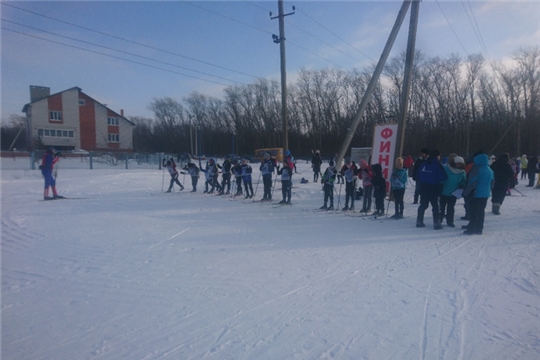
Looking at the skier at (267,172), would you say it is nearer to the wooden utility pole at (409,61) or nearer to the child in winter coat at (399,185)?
the wooden utility pole at (409,61)

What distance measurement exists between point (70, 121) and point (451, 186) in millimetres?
55181

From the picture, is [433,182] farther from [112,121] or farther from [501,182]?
[112,121]

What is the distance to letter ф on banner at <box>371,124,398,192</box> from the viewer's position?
12.8 meters

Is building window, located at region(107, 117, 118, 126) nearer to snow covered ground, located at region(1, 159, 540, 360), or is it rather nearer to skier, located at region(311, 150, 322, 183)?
skier, located at region(311, 150, 322, 183)

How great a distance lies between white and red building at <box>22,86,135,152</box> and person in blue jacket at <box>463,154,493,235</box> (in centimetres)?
5171

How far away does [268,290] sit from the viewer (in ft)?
15.4

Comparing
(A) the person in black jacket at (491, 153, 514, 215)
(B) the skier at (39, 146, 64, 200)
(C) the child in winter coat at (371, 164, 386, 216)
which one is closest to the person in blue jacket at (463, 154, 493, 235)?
(C) the child in winter coat at (371, 164, 386, 216)

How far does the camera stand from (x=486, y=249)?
662cm

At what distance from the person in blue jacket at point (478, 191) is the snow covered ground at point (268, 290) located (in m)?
0.36

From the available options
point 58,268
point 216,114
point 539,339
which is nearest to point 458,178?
point 539,339

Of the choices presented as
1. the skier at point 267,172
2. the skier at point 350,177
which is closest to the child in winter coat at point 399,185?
the skier at point 350,177

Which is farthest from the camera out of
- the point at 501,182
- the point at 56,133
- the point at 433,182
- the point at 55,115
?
the point at 56,133

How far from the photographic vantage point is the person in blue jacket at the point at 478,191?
7727 mm

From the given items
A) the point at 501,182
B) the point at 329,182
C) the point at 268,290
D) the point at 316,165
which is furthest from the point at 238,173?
the point at 268,290
